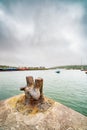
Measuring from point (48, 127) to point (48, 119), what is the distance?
0.39 meters

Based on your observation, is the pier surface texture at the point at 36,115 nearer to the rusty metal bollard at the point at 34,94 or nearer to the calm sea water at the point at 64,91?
the rusty metal bollard at the point at 34,94

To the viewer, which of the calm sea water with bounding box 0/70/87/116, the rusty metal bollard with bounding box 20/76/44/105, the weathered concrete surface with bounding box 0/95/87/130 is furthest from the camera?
the calm sea water with bounding box 0/70/87/116

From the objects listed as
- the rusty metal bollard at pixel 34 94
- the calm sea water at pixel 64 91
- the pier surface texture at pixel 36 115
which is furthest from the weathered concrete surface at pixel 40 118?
the calm sea water at pixel 64 91

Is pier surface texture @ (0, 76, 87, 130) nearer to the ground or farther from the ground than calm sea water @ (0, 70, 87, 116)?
farther from the ground

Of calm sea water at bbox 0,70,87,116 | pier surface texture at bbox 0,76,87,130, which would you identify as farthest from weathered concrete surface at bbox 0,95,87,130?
calm sea water at bbox 0,70,87,116

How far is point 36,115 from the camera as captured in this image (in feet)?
21.1

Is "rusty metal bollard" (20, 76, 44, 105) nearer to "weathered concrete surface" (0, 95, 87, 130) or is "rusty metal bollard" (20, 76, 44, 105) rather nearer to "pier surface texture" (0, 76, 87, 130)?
"pier surface texture" (0, 76, 87, 130)

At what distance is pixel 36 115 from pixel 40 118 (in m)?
0.28

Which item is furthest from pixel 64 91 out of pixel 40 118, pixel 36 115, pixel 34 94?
pixel 40 118

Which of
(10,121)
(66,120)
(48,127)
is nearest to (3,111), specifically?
(10,121)

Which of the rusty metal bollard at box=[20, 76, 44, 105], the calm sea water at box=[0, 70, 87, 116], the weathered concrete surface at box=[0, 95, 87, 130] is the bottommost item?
the calm sea water at box=[0, 70, 87, 116]

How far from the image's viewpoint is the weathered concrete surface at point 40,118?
6.00m

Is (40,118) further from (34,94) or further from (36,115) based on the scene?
A: (34,94)

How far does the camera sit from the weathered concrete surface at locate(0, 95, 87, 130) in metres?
6.00
